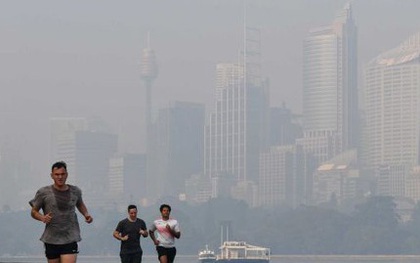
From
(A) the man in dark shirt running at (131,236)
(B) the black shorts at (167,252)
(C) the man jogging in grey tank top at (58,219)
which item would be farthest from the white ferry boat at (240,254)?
(C) the man jogging in grey tank top at (58,219)

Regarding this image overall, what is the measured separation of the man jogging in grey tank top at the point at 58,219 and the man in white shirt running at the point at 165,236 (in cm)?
717

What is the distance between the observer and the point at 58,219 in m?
20.6

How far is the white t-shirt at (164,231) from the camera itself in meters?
27.8

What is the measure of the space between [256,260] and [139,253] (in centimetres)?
14179

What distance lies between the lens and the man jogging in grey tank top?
20484 mm

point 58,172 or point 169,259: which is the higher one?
point 58,172

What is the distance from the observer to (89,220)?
20906mm

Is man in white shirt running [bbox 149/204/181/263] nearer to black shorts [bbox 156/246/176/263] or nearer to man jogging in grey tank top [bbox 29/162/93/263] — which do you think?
black shorts [bbox 156/246/176/263]

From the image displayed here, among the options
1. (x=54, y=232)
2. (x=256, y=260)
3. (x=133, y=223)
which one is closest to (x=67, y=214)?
(x=54, y=232)

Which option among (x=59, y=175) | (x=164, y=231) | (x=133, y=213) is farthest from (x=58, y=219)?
(x=164, y=231)

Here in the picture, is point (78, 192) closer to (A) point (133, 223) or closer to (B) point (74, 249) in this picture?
(B) point (74, 249)

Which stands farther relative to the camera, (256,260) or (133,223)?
(256,260)

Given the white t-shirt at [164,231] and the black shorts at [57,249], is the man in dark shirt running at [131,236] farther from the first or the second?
the black shorts at [57,249]

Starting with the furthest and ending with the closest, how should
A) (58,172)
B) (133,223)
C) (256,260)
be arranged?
1. (256,260)
2. (133,223)
3. (58,172)
